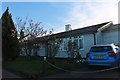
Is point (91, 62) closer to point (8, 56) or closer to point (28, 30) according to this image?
point (8, 56)

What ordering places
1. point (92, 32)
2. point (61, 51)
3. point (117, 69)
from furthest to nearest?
1. point (61, 51)
2. point (92, 32)
3. point (117, 69)

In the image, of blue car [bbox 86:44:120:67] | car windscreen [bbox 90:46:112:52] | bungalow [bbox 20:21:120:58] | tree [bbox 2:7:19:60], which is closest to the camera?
blue car [bbox 86:44:120:67]

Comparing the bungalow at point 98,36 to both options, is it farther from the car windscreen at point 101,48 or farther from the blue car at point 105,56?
the blue car at point 105,56

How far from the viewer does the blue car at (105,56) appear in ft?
42.8

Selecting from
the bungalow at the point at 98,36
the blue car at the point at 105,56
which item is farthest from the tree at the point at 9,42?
the blue car at the point at 105,56

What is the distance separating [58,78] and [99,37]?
37.4ft

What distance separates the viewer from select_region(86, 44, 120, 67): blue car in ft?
42.8

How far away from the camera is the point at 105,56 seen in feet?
43.4

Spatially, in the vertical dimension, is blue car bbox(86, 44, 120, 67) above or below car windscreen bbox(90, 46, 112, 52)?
below

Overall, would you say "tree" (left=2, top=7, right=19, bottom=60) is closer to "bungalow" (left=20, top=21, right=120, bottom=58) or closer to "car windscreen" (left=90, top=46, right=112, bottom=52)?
"bungalow" (left=20, top=21, right=120, bottom=58)

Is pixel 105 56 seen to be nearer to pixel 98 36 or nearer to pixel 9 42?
pixel 98 36

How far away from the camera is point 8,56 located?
23.3 metres

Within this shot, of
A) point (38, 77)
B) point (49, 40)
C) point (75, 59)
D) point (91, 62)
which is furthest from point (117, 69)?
point (49, 40)

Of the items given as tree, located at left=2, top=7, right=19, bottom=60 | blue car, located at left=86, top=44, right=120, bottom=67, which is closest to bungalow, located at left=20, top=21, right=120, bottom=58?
tree, located at left=2, top=7, right=19, bottom=60
